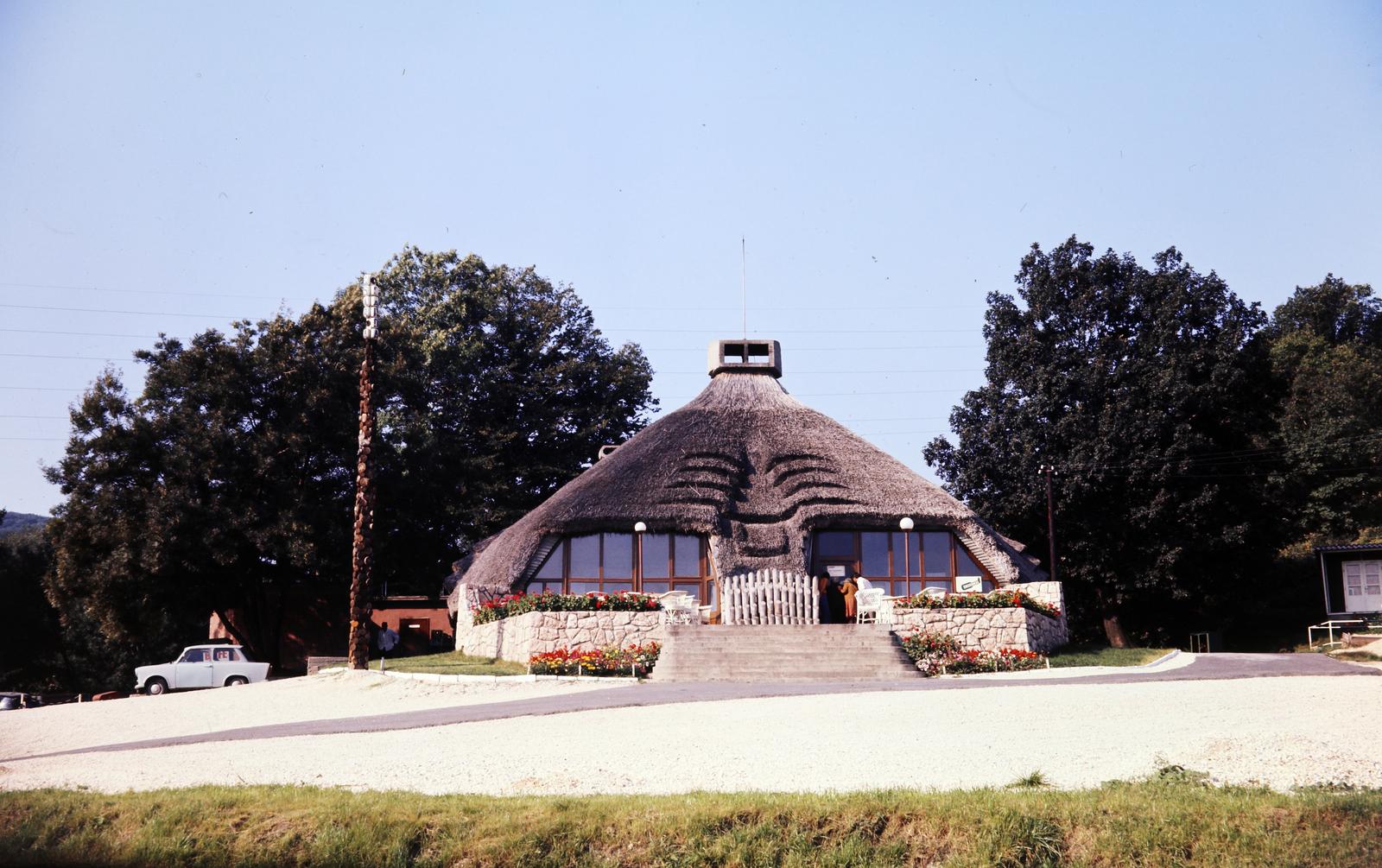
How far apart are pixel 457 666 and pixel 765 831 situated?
1522cm

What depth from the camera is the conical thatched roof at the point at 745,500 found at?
28656 millimetres

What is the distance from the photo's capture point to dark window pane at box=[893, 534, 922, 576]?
30641 millimetres

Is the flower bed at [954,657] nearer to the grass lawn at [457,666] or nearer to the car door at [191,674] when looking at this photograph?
the grass lawn at [457,666]

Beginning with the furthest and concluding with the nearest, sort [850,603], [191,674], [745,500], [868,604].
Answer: [745,500] < [191,674] < [850,603] < [868,604]

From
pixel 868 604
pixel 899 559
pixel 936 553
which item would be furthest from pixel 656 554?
pixel 936 553

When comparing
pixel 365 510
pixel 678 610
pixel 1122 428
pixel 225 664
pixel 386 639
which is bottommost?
pixel 225 664

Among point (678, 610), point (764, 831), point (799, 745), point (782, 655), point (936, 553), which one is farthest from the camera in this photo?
point (936, 553)

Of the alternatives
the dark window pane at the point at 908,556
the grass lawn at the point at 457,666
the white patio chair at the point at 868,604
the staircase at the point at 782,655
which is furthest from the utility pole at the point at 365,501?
the dark window pane at the point at 908,556

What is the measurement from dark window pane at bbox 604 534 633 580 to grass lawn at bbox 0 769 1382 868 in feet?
66.3

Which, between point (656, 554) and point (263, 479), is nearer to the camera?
point (656, 554)

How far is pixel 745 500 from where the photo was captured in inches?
1177

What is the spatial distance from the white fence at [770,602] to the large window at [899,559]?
17.3 feet

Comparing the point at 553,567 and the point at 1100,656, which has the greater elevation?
the point at 553,567

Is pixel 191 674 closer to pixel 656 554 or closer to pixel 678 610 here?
pixel 656 554
